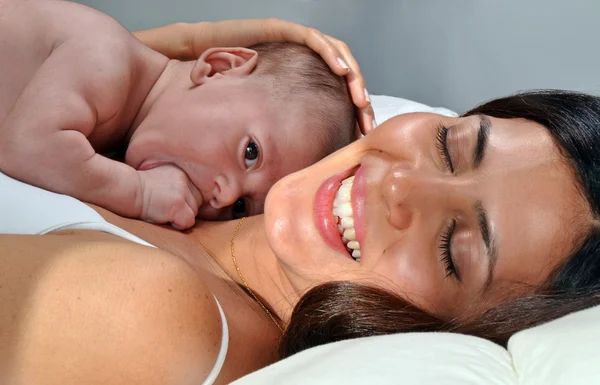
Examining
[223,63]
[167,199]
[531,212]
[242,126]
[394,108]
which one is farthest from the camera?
[394,108]

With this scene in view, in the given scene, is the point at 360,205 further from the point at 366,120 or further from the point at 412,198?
the point at 366,120

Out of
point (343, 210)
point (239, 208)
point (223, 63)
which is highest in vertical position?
point (223, 63)

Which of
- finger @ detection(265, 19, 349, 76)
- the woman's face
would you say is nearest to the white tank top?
the woman's face

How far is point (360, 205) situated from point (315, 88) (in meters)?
0.46

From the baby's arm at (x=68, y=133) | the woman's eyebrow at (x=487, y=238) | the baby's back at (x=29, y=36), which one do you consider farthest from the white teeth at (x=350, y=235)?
the baby's back at (x=29, y=36)

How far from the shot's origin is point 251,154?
55.7 inches

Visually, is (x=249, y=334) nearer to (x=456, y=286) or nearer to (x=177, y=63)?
(x=456, y=286)

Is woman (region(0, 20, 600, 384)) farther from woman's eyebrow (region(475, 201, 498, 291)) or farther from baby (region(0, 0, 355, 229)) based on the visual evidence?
baby (region(0, 0, 355, 229))

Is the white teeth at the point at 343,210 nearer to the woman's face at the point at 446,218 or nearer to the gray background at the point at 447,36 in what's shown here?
the woman's face at the point at 446,218

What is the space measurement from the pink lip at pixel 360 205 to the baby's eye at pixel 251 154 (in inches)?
13.5

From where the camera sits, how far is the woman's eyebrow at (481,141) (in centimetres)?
109

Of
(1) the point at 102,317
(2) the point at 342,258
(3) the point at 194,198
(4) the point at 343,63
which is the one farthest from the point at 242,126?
(1) the point at 102,317

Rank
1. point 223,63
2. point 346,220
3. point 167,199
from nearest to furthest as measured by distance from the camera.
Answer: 1. point 346,220
2. point 167,199
3. point 223,63

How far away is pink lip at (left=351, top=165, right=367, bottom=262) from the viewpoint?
1.10 meters
